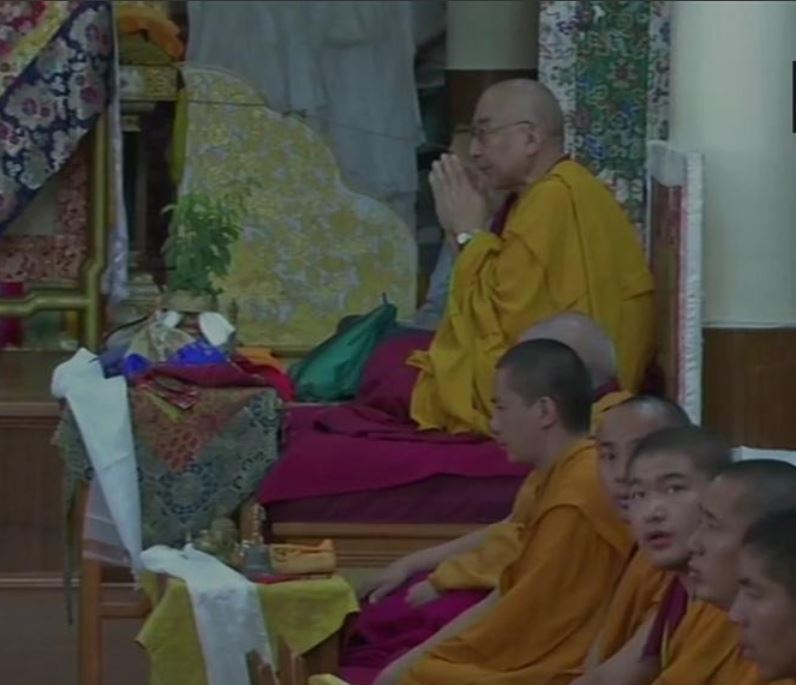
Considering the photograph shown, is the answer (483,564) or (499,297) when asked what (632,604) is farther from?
(499,297)

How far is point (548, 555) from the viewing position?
13.5 feet

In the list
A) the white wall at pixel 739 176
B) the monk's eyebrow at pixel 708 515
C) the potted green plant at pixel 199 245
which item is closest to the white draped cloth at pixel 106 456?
the potted green plant at pixel 199 245

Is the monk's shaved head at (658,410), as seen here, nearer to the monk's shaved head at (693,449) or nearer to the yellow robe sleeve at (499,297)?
the monk's shaved head at (693,449)

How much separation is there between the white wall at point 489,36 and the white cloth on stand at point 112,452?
276 centimetres

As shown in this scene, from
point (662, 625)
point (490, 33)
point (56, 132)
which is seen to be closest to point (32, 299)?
point (56, 132)

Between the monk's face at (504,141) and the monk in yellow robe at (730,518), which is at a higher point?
the monk's face at (504,141)

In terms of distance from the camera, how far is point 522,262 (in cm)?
582

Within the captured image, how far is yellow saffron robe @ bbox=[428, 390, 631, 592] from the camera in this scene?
457cm

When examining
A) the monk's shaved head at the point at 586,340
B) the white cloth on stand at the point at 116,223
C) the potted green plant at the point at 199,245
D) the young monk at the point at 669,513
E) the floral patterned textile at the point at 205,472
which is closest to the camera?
the young monk at the point at 669,513

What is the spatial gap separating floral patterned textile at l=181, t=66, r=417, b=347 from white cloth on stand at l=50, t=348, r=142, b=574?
2.25m

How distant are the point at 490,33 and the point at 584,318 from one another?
3.26m

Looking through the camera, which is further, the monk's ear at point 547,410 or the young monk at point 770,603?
the monk's ear at point 547,410

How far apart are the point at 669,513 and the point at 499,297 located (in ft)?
7.70

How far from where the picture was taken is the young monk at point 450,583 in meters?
4.58
